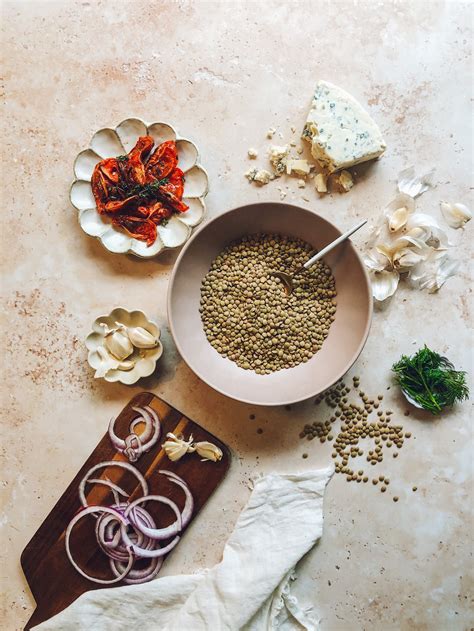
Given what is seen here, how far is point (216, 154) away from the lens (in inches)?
115

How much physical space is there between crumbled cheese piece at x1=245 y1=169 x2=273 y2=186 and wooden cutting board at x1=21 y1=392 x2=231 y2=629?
3.63 ft

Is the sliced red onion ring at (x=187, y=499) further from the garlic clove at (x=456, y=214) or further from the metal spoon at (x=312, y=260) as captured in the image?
the garlic clove at (x=456, y=214)

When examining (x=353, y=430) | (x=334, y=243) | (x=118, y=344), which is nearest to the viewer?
(x=334, y=243)

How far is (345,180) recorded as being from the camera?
287 cm

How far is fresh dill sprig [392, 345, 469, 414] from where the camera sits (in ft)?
9.14

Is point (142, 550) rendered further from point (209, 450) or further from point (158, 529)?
point (209, 450)

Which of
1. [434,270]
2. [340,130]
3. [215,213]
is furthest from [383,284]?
[215,213]

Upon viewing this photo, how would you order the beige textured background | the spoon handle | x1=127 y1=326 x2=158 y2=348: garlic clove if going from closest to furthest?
1. the spoon handle
2. x1=127 y1=326 x2=158 y2=348: garlic clove
3. the beige textured background

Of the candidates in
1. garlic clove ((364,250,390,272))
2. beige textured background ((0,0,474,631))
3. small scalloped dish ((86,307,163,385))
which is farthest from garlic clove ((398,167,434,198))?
small scalloped dish ((86,307,163,385))

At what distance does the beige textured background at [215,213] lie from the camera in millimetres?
2850

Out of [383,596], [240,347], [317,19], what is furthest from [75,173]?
[383,596]

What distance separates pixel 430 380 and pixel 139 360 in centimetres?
131

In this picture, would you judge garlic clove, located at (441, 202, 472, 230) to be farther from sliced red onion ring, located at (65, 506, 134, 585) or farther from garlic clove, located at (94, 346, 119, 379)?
sliced red onion ring, located at (65, 506, 134, 585)

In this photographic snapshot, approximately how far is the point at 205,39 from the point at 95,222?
3.32 feet
